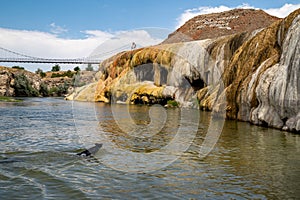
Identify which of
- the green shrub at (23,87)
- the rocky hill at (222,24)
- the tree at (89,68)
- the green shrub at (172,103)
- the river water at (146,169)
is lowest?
the river water at (146,169)

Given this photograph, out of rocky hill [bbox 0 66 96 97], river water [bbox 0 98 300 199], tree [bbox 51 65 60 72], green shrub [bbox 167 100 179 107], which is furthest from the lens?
tree [bbox 51 65 60 72]

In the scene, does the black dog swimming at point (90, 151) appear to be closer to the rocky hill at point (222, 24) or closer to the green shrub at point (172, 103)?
the green shrub at point (172, 103)

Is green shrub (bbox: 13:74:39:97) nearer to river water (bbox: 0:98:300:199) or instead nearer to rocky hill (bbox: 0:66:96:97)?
rocky hill (bbox: 0:66:96:97)

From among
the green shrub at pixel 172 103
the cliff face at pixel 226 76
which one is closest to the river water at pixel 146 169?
the cliff face at pixel 226 76

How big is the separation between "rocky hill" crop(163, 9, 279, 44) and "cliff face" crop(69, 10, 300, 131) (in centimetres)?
3550

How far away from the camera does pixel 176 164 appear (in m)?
11.1

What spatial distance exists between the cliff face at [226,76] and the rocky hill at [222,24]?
116 ft

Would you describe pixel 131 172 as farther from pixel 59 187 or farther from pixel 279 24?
pixel 279 24

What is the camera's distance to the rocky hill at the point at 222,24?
3812 inches

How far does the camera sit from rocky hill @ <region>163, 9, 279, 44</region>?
9681 centimetres

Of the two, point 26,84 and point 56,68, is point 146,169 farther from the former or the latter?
point 56,68

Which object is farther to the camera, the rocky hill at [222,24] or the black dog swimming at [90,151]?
the rocky hill at [222,24]

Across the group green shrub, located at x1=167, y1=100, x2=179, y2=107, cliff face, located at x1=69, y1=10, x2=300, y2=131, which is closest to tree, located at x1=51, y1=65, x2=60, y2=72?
cliff face, located at x1=69, y1=10, x2=300, y2=131

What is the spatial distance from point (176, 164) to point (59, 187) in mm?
3939
